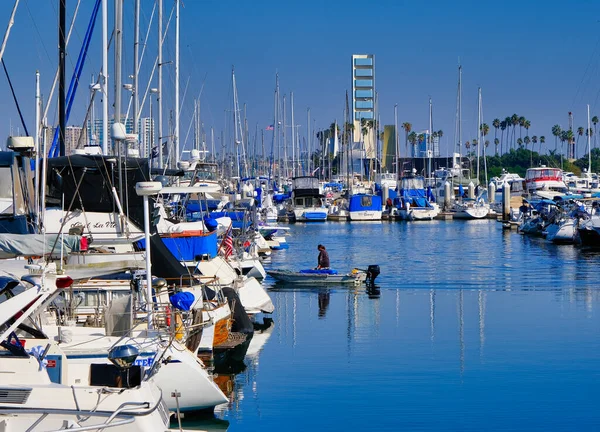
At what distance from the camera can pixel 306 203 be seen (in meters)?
96.1

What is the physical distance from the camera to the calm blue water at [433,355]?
66.1 ft

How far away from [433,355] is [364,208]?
69.3 m

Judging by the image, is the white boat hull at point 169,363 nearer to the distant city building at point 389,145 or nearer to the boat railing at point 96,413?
the boat railing at point 96,413

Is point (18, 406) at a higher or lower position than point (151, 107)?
lower

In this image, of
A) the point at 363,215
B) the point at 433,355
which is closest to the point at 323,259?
the point at 433,355

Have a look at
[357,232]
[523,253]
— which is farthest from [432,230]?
[523,253]

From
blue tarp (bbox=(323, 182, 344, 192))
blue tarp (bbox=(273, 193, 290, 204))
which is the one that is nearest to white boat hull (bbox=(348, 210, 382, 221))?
blue tarp (bbox=(273, 193, 290, 204))

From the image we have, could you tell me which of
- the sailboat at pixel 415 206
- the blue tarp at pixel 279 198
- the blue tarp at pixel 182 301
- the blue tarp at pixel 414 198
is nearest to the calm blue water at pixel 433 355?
the blue tarp at pixel 182 301

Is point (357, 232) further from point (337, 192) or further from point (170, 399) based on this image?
point (170, 399)

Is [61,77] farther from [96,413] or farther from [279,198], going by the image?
[279,198]

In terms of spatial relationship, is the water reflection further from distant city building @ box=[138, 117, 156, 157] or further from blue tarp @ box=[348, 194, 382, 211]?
blue tarp @ box=[348, 194, 382, 211]

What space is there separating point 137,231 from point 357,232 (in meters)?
55.0

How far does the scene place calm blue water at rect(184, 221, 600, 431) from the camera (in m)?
20.1

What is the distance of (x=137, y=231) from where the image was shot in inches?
997
